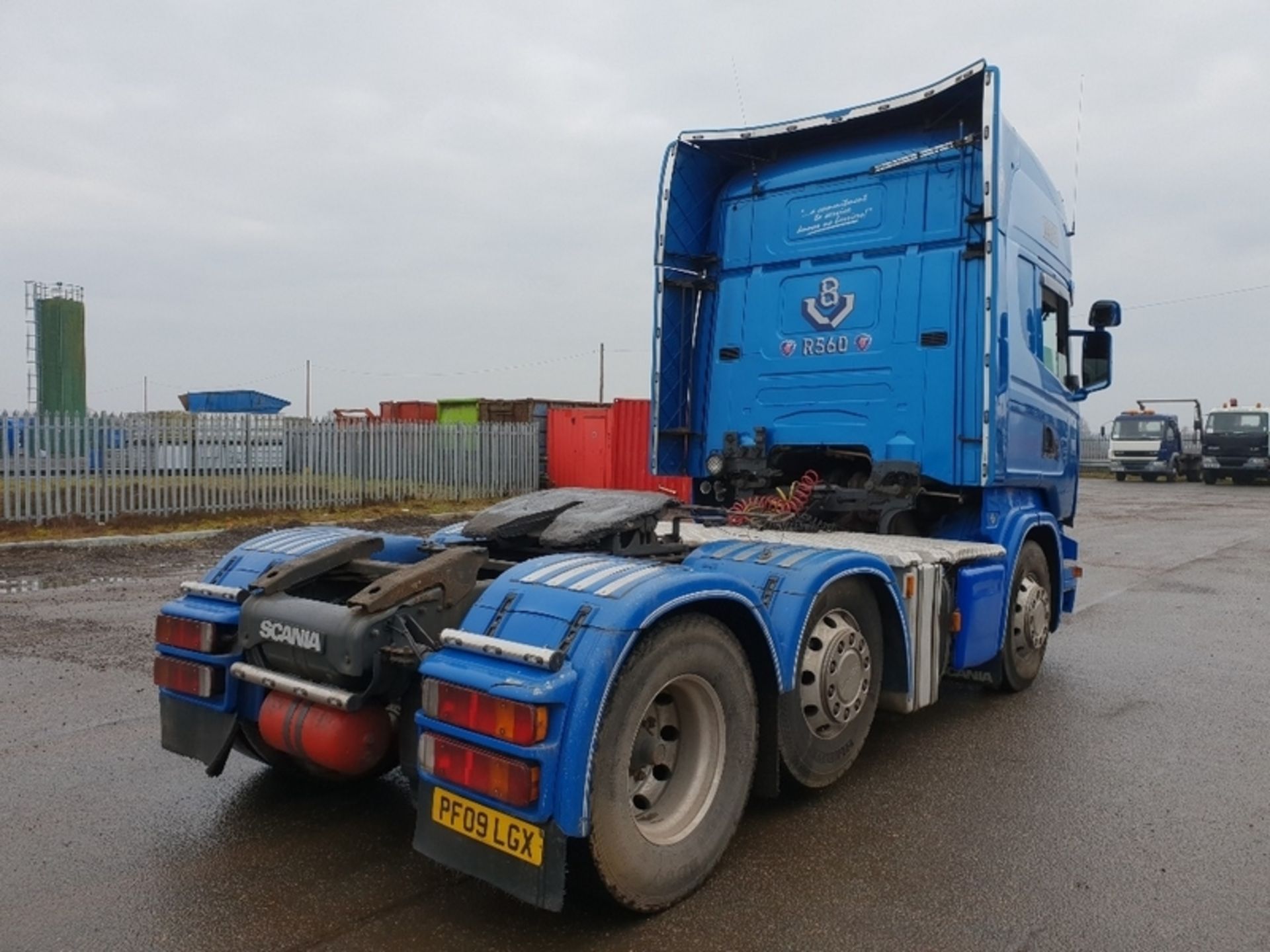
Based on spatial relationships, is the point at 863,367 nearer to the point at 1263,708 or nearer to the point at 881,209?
the point at 881,209

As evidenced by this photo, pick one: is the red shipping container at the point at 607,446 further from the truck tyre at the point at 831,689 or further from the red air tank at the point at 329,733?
the red air tank at the point at 329,733

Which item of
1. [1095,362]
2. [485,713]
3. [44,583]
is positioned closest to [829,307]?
[1095,362]

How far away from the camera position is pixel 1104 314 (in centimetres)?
692

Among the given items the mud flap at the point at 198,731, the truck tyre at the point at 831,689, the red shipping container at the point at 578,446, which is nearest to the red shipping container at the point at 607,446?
the red shipping container at the point at 578,446

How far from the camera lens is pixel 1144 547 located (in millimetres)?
15344

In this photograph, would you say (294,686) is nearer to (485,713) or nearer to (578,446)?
(485,713)

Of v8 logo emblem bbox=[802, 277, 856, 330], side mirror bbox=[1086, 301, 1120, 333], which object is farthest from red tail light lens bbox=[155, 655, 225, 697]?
side mirror bbox=[1086, 301, 1120, 333]

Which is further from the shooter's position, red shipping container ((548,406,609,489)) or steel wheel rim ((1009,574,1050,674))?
red shipping container ((548,406,609,489))

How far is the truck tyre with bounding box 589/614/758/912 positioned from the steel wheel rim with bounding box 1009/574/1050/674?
2.99 m

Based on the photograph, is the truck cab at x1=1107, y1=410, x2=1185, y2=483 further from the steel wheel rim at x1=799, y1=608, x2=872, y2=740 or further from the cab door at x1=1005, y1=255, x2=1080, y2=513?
the steel wheel rim at x1=799, y1=608, x2=872, y2=740

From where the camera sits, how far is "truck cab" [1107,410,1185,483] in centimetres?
3672

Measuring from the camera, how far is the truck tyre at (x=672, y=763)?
2926mm

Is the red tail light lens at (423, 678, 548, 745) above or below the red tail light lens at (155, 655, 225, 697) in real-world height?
above

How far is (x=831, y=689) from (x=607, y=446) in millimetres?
16164
